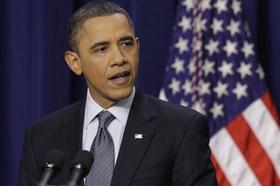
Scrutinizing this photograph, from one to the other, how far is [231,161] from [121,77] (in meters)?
0.96

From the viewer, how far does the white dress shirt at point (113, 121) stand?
1.75 metres

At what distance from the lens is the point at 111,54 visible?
1681 mm

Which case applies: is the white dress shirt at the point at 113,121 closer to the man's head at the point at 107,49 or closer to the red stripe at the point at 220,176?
the man's head at the point at 107,49

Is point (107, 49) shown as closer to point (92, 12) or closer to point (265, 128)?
point (92, 12)

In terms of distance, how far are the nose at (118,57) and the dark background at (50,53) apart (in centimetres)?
111

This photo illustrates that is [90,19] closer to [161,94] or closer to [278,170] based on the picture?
[161,94]

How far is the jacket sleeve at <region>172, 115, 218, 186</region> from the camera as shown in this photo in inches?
63.5

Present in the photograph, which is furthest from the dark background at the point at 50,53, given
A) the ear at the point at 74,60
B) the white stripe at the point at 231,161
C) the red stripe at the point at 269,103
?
the ear at the point at 74,60

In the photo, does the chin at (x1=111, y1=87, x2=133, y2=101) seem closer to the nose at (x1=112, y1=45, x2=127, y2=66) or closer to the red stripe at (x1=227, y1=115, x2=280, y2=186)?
the nose at (x1=112, y1=45, x2=127, y2=66)

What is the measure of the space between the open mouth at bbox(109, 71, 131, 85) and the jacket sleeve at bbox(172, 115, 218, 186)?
0.21 metres

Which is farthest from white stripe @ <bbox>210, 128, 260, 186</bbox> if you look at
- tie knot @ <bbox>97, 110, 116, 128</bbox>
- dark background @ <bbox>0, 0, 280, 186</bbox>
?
tie knot @ <bbox>97, 110, 116, 128</bbox>

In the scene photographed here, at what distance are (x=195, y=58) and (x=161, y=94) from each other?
0.67ft

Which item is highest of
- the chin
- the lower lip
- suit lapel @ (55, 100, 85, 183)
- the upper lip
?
the upper lip

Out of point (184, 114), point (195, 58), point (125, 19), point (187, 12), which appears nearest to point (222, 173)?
point (195, 58)
